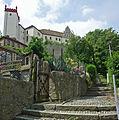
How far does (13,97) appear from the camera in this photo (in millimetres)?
4500

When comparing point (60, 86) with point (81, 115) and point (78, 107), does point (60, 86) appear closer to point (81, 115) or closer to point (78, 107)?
point (78, 107)

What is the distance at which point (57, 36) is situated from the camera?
59.1m

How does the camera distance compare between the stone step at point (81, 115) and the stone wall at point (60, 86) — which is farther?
the stone wall at point (60, 86)

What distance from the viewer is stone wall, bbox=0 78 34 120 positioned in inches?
161

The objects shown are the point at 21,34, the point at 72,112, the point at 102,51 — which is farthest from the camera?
the point at 21,34

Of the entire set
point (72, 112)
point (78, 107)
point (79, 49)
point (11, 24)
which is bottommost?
point (72, 112)

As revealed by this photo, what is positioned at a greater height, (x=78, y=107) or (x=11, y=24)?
(x=11, y=24)

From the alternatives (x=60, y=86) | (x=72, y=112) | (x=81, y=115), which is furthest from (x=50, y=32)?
(x=81, y=115)

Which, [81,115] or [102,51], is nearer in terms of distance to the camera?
[81,115]

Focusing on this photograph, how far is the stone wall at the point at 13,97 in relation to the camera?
4.09 m

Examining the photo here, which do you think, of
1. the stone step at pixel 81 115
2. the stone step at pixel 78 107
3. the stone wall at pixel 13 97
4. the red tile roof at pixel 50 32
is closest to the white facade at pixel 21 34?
the red tile roof at pixel 50 32

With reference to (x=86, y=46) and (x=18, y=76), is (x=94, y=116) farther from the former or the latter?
(x=86, y=46)

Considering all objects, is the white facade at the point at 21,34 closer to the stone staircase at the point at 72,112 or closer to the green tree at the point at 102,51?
the green tree at the point at 102,51

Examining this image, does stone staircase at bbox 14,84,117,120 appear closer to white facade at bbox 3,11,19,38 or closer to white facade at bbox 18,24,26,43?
white facade at bbox 3,11,19,38
